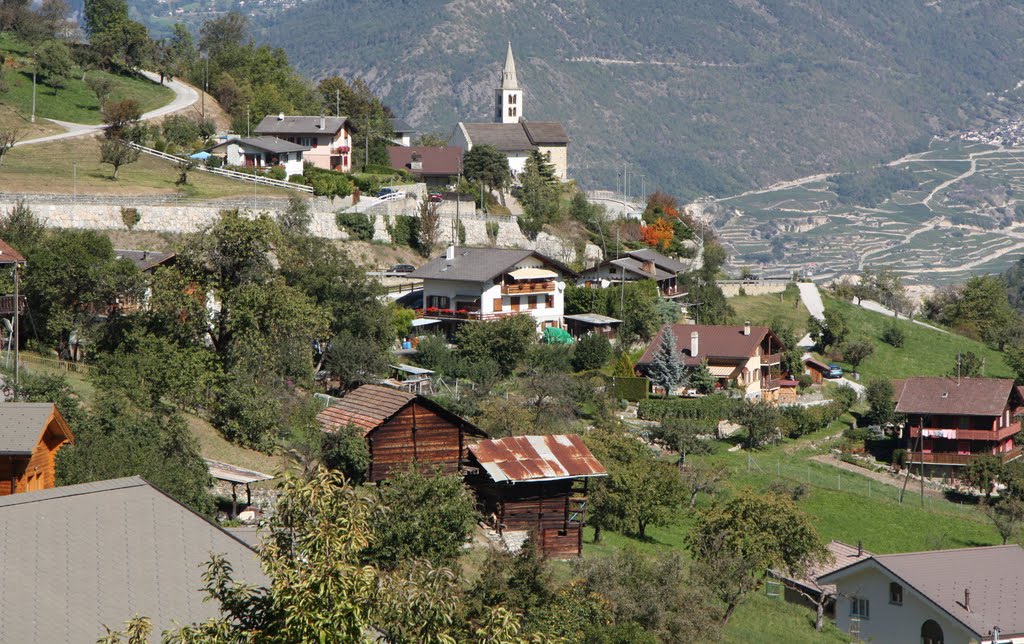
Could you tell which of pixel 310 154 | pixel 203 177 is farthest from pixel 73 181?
pixel 310 154

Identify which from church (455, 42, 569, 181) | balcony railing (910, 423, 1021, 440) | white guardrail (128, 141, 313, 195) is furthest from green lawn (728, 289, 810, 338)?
white guardrail (128, 141, 313, 195)

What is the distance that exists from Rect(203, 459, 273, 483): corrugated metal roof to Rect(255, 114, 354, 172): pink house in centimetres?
4879

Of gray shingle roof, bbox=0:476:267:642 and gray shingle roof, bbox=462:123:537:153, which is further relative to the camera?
gray shingle roof, bbox=462:123:537:153

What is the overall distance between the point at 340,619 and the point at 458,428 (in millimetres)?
23055

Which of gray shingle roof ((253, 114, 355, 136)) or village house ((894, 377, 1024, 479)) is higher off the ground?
gray shingle roof ((253, 114, 355, 136))

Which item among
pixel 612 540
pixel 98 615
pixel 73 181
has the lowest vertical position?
pixel 612 540

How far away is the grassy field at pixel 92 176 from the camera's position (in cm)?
6491

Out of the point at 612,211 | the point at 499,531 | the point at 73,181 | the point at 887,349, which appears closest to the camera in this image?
the point at 499,531

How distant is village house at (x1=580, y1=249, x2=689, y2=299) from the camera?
240 ft

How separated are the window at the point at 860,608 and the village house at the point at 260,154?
4924 cm

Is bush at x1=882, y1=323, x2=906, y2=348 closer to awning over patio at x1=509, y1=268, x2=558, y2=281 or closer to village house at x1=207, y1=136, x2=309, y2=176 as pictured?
awning over patio at x1=509, y1=268, x2=558, y2=281

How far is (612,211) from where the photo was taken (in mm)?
92000

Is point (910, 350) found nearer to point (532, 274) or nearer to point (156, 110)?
point (532, 274)

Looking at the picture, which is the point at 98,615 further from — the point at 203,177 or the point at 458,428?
the point at 203,177
